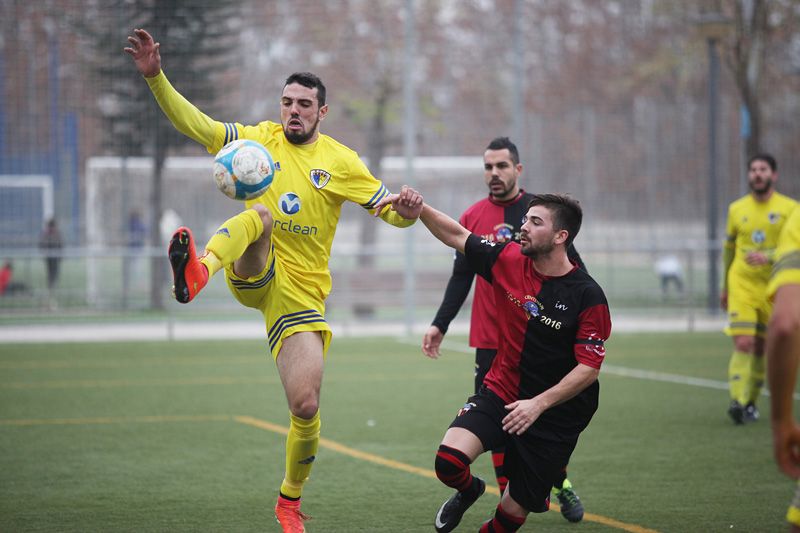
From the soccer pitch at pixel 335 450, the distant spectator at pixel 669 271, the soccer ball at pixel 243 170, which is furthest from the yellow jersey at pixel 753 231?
the distant spectator at pixel 669 271

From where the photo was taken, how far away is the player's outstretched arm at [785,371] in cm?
372

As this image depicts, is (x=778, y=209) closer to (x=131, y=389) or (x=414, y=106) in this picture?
(x=131, y=389)

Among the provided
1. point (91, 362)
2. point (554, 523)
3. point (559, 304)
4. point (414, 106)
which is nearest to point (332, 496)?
point (554, 523)

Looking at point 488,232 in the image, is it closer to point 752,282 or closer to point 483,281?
point 483,281

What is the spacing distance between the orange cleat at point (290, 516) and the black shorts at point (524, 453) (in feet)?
3.88

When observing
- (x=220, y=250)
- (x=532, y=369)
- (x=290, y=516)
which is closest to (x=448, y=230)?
(x=532, y=369)

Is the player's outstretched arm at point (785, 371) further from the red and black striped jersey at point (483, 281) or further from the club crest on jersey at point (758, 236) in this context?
the club crest on jersey at point (758, 236)

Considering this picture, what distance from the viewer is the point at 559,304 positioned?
574cm

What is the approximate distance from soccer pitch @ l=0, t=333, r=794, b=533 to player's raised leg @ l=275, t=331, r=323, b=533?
29 centimetres

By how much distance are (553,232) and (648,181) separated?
17412 mm

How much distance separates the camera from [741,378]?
10.3 meters

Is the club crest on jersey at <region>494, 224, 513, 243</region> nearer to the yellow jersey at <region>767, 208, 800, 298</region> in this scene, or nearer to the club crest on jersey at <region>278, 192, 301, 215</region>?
the club crest on jersey at <region>278, 192, 301, 215</region>

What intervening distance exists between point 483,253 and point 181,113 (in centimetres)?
196

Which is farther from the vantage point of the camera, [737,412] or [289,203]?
[737,412]
